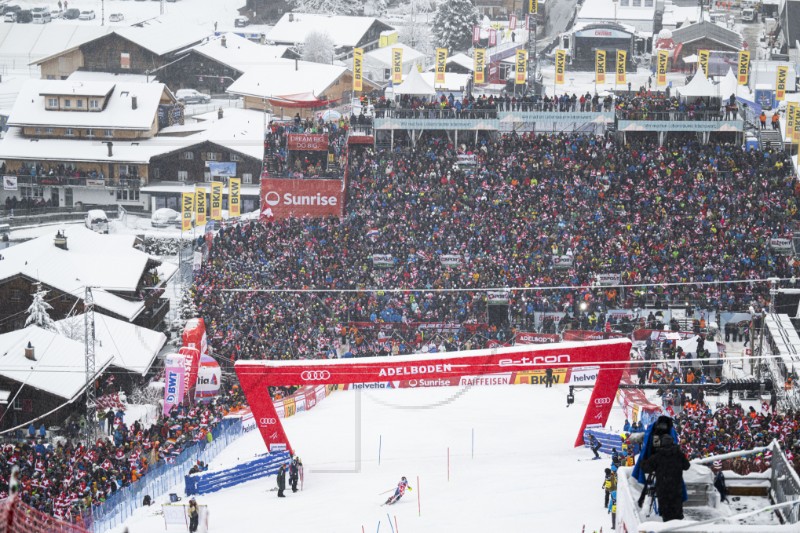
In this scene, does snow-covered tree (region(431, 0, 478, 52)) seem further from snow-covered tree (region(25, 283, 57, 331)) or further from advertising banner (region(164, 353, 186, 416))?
advertising banner (region(164, 353, 186, 416))

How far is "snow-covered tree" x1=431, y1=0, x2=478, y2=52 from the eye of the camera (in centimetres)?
8650

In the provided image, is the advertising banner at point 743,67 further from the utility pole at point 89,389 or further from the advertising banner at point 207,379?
the utility pole at point 89,389

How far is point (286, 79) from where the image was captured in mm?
75250

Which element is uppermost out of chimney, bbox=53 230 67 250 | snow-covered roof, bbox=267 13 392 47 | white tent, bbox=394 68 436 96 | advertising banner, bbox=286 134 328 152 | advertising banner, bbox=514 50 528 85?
snow-covered roof, bbox=267 13 392 47

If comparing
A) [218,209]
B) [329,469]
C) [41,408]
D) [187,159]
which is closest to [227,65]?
Result: [187,159]

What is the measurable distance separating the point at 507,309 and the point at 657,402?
8353 millimetres

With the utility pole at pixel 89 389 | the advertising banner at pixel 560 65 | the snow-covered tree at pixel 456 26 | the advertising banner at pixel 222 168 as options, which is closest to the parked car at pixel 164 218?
the advertising banner at pixel 222 168

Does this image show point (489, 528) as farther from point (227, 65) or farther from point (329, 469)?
point (227, 65)

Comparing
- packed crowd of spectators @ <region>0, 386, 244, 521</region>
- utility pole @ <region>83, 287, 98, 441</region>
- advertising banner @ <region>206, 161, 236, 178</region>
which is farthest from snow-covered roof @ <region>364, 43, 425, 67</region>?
packed crowd of spectators @ <region>0, 386, 244, 521</region>

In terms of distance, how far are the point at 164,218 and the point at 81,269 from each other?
645 inches

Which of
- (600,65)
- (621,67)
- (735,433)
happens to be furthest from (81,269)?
(600,65)

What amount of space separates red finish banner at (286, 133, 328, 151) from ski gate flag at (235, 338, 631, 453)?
20.7 meters

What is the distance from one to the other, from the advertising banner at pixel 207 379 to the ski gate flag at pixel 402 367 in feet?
20.5

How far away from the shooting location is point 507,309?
40.0 metres
